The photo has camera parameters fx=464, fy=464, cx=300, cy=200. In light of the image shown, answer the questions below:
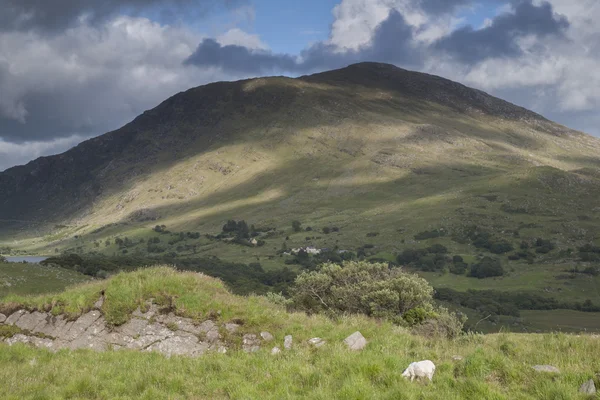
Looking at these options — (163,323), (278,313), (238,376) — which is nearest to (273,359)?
(238,376)

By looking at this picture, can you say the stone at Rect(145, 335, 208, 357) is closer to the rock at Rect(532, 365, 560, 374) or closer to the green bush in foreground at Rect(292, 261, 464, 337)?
the rock at Rect(532, 365, 560, 374)

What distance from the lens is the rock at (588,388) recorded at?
907cm

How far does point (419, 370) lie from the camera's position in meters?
10.4

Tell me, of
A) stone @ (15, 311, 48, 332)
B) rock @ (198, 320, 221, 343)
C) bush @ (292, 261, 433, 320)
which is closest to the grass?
→ rock @ (198, 320, 221, 343)

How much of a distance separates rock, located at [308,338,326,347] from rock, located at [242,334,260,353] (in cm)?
168

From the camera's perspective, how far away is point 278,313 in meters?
15.4

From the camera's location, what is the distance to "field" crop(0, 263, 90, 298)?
146ft

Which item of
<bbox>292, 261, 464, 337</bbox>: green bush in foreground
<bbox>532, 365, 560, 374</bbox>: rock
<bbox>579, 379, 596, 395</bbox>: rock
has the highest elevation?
<bbox>579, 379, 596, 395</bbox>: rock

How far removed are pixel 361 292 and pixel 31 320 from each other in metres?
19.9

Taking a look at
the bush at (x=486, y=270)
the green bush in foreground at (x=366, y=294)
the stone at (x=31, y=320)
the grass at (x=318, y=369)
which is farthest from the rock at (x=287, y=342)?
the bush at (x=486, y=270)

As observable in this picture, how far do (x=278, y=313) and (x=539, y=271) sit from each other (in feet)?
536

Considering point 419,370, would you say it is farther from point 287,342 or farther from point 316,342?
point 287,342

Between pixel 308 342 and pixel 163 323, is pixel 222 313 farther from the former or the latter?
pixel 308 342

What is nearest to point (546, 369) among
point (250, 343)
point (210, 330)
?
point (250, 343)
